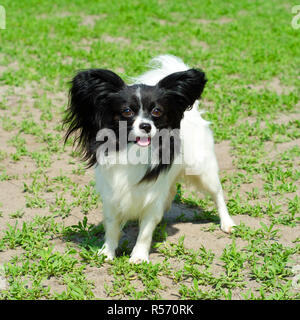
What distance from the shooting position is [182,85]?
3.44 m

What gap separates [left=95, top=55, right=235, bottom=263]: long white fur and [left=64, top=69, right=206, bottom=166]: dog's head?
0.65ft

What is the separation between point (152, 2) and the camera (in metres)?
11.7

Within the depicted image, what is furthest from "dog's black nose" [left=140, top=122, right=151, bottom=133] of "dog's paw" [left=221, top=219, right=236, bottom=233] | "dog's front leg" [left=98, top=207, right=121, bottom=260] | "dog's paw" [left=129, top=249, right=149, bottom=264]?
"dog's paw" [left=221, top=219, right=236, bottom=233]

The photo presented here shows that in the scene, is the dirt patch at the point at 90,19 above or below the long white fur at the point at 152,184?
above

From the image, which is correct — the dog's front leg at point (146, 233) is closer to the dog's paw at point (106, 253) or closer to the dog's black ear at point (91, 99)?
the dog's paw at point (106, 253)

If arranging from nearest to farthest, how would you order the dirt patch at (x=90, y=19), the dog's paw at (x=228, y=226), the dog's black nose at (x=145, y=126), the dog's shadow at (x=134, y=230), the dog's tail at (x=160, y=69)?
1. the dog's black nose at (x=145, y=126)
2. the dog's tail at (x=160, y=69)
3. the dog's shadow at (x=134, y=230)
4. the dog's paw at (x=228, y=226)
5. the dirt patch at (x=90, y=19)

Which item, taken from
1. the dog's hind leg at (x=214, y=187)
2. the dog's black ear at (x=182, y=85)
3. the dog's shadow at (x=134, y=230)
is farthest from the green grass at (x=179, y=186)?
the dog's black ear at (x=182, y=85)

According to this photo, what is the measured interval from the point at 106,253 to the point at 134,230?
621 mm

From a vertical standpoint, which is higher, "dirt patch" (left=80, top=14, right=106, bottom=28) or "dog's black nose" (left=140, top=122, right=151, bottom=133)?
"dirt patch" (left=80, top=14, right=106, bottom=28)

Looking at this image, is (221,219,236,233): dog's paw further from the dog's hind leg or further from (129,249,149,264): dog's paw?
(129,249,149,264): dog's paw

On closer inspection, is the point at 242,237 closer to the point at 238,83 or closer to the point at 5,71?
the point at 238,83

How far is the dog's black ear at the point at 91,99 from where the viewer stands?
128 inches

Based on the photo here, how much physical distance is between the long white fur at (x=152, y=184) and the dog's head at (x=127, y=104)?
20 cm

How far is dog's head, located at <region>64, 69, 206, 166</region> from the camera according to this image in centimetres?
322
